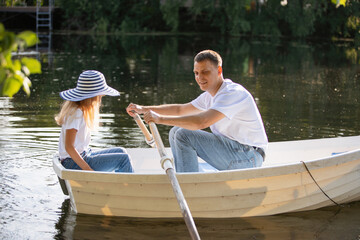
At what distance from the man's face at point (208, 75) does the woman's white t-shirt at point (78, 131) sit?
90 cm

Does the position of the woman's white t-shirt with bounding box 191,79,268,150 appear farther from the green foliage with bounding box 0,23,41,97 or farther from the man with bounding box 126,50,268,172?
the green foliage with bounding box 0,23,41,97

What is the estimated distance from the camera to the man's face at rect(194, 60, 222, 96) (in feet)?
14.2

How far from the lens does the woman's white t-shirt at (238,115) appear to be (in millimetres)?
4266

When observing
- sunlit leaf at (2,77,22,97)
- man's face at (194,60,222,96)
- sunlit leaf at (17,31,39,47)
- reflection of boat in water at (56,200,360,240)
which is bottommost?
reflection of boat in water at (56,200,360,240)

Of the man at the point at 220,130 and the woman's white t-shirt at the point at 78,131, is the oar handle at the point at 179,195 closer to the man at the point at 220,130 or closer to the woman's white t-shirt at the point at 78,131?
the man at the point at 220,130

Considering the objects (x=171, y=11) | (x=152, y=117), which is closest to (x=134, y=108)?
(x=152, y=117)

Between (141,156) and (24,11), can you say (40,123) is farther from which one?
(24,11)

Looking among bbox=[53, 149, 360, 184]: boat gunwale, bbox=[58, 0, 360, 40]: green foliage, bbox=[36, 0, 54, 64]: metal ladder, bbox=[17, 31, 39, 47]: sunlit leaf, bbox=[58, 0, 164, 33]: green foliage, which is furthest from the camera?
bbox=[58, 0, 164, 33]: green foliage

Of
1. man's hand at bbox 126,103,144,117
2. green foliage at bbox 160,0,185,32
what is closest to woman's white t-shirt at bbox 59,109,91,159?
man's hand at bbox 126,103,144,117

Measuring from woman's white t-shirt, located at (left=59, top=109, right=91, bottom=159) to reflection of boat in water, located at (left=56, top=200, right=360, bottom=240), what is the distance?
0.54m

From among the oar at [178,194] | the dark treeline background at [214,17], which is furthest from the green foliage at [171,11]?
the oar at [178,194]

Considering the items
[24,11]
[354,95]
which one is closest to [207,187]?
[354,95]

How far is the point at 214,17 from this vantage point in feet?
101

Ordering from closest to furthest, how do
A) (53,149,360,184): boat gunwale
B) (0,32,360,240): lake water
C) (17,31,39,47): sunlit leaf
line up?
1. (17,31,39,47): sunlit leaf
2. (53,149,360,184): boat gunwale
3. (0,32,360,240): lake water
